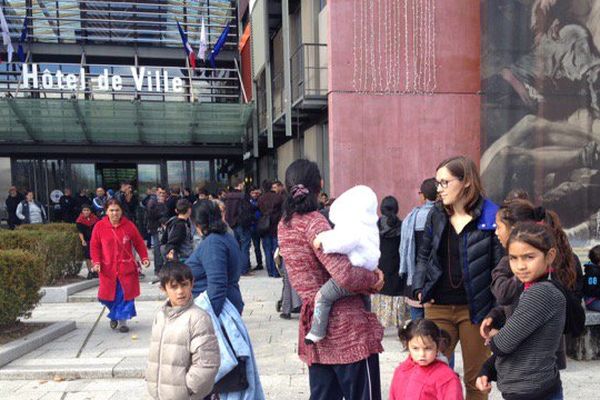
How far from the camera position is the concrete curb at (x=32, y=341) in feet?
16.9

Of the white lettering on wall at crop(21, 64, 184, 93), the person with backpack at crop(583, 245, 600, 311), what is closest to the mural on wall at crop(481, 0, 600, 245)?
the person with backpack at crop(583, 245, 600, 311)

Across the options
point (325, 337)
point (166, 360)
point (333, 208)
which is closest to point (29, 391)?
point (166, 360)

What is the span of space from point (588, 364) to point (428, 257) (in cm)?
290

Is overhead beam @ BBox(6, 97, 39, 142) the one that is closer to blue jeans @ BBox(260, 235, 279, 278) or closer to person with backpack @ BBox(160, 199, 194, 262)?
blue jeans @ BBox(260, 235, 279, 278)

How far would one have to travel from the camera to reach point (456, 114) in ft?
38.0

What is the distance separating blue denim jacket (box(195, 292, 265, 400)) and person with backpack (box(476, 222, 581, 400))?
5.53 feet

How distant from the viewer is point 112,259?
6.25m

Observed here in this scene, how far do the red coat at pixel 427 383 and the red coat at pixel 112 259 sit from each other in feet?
15.0

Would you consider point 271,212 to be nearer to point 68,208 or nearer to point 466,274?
point 466,274

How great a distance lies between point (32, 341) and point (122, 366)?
144 cm

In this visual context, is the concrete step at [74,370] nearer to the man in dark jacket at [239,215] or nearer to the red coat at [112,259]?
the red coat at [112,259]

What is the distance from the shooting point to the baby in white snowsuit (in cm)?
243

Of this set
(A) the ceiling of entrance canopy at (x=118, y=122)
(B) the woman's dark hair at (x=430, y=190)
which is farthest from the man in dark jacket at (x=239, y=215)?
(A) the ceiling of entrance canopy at (x=118, y=122)

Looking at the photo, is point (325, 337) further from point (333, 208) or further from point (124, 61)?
point (124, 61)
